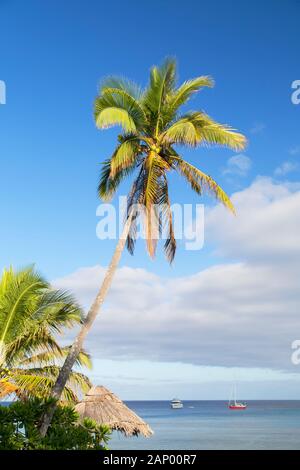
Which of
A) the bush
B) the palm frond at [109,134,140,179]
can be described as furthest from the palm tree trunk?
the palm frond at [109,134,140,179]

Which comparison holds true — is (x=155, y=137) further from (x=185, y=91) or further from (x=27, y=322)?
(x=27, y=322)

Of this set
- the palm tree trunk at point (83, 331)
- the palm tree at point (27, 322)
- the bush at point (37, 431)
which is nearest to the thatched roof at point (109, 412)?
the palm tree at point (27, 322)

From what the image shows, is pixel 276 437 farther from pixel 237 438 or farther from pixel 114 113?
pixel 114 113

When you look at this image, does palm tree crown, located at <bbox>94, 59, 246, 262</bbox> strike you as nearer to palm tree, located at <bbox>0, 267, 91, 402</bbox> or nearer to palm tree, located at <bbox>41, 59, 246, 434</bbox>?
palm tree, located at <bbox>41, 59, 246, 434</bbox>

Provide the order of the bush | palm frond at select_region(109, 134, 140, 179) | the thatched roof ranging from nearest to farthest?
the bush < palm frond at select_region(109, 134, 140, 179) < the thatched roof

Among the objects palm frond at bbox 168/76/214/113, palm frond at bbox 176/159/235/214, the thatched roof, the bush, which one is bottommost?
the bush

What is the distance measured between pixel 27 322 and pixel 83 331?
131 inches

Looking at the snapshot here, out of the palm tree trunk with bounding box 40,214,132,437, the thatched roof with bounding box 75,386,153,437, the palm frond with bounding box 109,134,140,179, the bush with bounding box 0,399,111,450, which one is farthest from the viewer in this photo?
the thatched roof with bounding box 75,386,153,437

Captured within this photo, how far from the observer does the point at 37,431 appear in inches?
429

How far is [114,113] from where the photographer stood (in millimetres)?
13977

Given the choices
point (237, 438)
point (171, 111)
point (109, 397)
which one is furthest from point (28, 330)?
point (237, 438)

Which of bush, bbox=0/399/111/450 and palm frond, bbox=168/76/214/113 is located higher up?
palm frond, bbox=168/76/214/113

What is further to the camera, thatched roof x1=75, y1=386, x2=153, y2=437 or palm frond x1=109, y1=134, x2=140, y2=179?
thatched roof x1=75, y1=386, x2=153, y2=437

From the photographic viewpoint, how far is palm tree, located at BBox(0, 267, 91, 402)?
15188 mm
